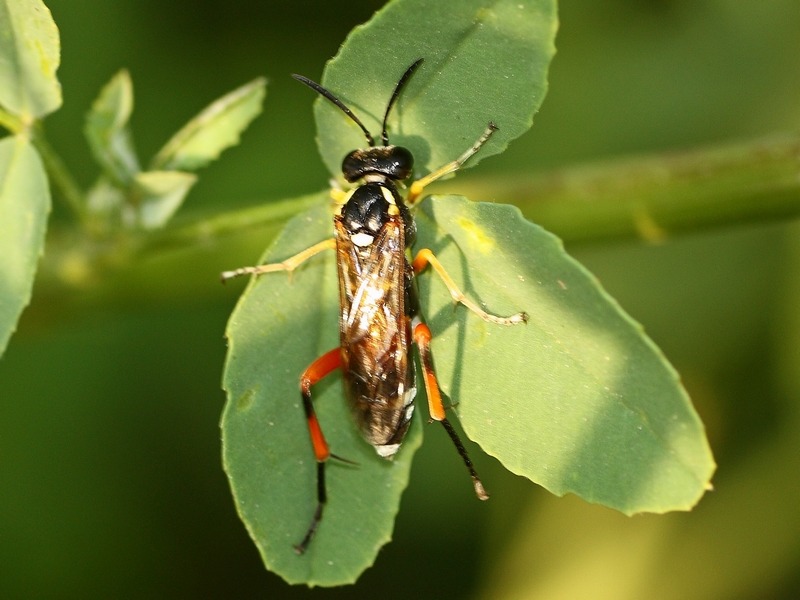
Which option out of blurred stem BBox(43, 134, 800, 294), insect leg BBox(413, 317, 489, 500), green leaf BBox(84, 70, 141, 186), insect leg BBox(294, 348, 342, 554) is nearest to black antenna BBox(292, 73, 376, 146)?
blurred stem BBox(43, 134, 800, 294)

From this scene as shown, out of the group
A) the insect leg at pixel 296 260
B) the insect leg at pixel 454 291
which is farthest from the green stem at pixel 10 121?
the insect leg at pixel 454 291

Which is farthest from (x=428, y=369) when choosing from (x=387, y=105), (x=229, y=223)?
(x=229, y=223)

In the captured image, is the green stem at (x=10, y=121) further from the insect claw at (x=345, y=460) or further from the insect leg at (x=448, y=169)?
the insect claw at (x=345, y=460)

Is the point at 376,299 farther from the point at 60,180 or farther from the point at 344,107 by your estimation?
the point at 60,180

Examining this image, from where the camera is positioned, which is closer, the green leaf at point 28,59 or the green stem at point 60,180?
the green leaf at point 28,59

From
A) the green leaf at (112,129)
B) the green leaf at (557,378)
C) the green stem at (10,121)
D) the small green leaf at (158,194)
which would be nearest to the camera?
the green leaf at (557,378)

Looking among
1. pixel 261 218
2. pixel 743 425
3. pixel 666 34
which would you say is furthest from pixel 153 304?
pixel 666 34
